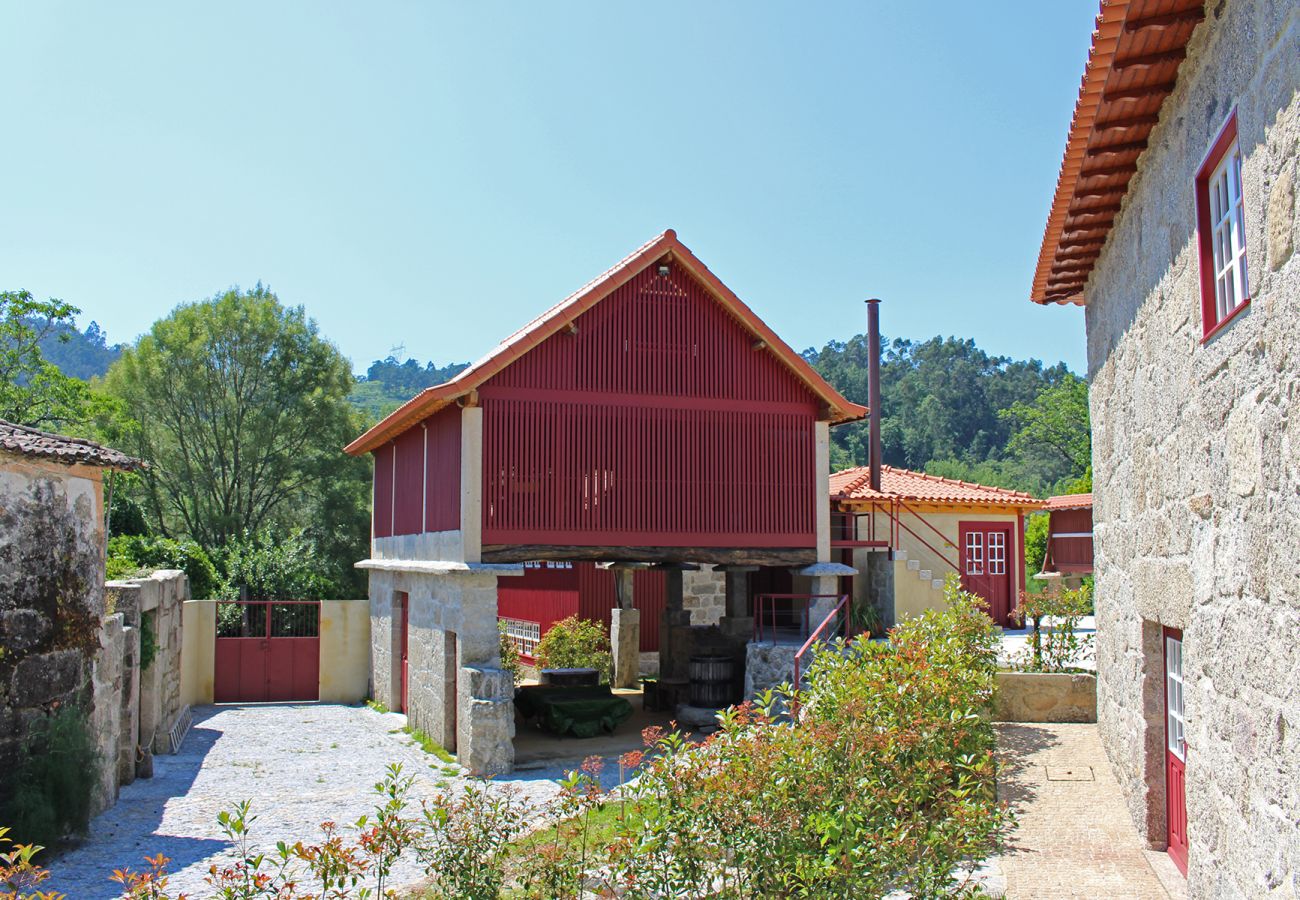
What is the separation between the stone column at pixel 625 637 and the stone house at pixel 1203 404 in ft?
43.0

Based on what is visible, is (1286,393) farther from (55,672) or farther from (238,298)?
(238,298)

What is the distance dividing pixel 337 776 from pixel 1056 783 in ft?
29.4

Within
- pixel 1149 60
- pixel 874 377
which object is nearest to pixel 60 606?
pixel 1149 60

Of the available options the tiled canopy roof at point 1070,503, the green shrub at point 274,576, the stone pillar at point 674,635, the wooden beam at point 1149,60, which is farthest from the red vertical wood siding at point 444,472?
the tiled canopy roof at point 1070,503

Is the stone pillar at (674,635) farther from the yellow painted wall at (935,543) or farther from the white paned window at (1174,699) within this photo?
the white paned window at (1174,699)

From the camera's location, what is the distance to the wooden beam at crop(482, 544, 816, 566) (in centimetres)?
1440

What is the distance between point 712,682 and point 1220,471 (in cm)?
1167

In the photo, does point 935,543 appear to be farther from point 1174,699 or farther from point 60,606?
point 60,606

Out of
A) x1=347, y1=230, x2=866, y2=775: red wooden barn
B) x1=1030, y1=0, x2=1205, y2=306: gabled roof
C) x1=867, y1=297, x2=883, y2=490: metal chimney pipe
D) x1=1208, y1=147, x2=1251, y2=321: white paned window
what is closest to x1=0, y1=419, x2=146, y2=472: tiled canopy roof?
x1=347, y1=230, x2=866, y2=775: red wooden barn

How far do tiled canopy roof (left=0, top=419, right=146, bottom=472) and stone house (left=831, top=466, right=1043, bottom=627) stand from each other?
13.4m

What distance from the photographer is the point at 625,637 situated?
2105 cm

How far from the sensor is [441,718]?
15.1 metres

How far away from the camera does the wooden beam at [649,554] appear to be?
Result: 14398 mm

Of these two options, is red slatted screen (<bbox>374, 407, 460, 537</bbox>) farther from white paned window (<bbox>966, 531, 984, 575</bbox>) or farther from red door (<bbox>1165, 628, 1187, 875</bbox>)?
white paned window (<bbox>966, 531, 984, 575</bbox>)
